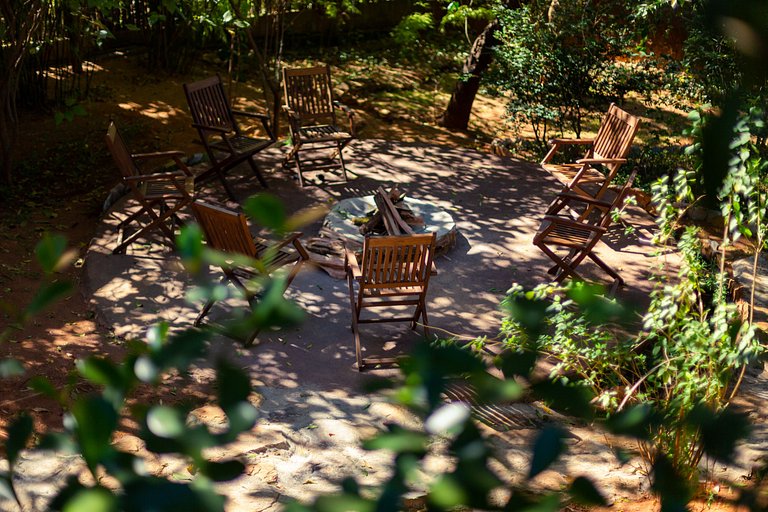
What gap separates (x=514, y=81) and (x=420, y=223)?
323cm

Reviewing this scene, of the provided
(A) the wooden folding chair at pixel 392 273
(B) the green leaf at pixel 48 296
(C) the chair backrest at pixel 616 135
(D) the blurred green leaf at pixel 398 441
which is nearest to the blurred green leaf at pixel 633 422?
(D) the blurred green leaf at pixel 398 441

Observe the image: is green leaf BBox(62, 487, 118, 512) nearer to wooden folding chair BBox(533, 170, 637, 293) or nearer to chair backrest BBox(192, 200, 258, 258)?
chair backrest BBox(192, 200, 258, 258)

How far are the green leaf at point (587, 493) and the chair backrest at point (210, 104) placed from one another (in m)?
6.94

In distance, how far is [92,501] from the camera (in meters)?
0.58

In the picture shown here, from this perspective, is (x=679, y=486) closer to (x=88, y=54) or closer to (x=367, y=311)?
(x=367, y=311)

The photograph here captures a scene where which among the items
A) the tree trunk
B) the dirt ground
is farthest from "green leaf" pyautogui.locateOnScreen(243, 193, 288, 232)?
the tree trunk

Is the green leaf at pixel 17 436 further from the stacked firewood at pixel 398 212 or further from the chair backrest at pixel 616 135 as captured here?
the chair backrest at pixel 616 135

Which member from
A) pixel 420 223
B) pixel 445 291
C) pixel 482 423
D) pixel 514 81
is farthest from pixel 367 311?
pixel 482 423

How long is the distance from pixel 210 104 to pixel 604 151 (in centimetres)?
391

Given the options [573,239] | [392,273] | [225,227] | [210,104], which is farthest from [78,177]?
[573,239]

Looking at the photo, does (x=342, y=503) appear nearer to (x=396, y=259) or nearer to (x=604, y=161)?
(x=396, y=259)

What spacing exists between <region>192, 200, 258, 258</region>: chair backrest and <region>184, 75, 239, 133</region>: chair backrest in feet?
7.46

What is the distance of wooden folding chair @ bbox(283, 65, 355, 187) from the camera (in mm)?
7574

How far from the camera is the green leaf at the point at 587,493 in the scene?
0.61 m
